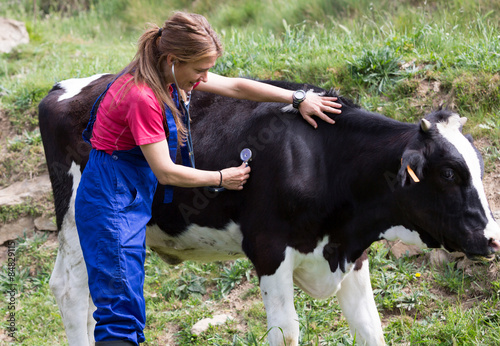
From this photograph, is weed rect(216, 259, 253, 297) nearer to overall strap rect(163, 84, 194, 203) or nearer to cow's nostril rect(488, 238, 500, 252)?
overall strap rect(163, 84, 194, 203)

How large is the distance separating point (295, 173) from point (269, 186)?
183 mm

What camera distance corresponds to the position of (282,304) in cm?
396

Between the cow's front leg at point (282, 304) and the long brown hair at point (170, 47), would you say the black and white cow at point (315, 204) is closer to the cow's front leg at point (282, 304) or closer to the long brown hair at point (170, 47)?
the cow's front leg at point (282, 304)

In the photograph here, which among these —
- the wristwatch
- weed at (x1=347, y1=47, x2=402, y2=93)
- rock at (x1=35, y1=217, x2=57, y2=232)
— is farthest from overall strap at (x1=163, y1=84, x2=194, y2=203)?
rock at (x1=35, y1=217, x2=57, y2=232)

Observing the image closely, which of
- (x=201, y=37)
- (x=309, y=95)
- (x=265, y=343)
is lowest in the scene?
(x=265, y=343)

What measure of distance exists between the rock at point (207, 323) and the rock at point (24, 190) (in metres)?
2.63

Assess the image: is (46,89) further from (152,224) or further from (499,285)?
(499,285)

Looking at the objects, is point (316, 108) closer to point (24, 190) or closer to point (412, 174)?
point (412, 174)

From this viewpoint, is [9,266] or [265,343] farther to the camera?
[9,266]

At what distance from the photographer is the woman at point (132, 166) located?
10.8ft

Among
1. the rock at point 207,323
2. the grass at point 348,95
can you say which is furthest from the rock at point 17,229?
the rock at point 207,323

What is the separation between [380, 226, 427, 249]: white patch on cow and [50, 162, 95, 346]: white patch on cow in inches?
85.5

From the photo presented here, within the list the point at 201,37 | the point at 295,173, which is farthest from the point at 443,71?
the point at 201,37

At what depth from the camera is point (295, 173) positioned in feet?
13.0
